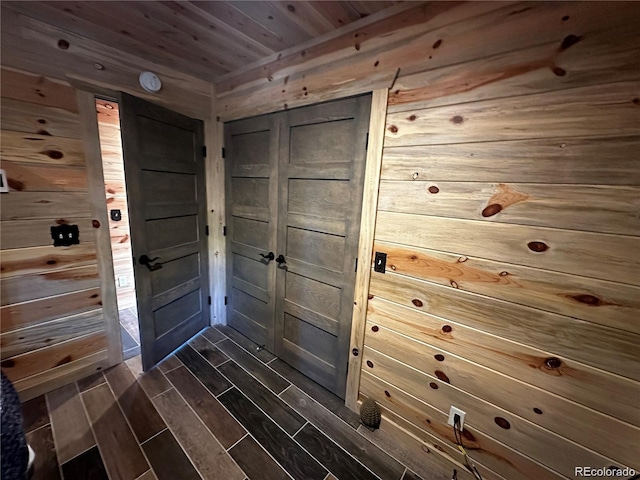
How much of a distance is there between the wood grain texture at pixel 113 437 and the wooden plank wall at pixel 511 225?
4.79 ft

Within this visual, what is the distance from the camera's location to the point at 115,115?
247cm

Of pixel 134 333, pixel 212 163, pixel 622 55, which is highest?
pixel 622 55

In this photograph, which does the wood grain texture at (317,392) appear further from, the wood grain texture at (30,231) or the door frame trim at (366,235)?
the wood grain texture at (30,231)

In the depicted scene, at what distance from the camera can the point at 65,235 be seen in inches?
63.7

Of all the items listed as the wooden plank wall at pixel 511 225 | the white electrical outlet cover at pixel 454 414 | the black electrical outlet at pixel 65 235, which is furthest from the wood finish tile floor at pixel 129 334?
the white electrical outlet cover at pixel 454 414

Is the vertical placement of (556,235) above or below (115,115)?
below

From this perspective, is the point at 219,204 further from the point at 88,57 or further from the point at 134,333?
the point at 134,333

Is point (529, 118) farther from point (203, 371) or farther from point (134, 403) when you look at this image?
point (134, 403)

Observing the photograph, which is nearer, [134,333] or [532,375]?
[532,375]

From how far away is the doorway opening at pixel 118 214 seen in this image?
238 centimetres

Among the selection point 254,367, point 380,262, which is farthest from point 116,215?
point 380,262

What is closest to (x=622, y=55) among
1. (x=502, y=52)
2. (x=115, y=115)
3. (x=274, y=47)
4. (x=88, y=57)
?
(x=502, y=52)

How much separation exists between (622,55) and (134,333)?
12.1 ft

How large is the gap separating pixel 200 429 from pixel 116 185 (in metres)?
2.50
